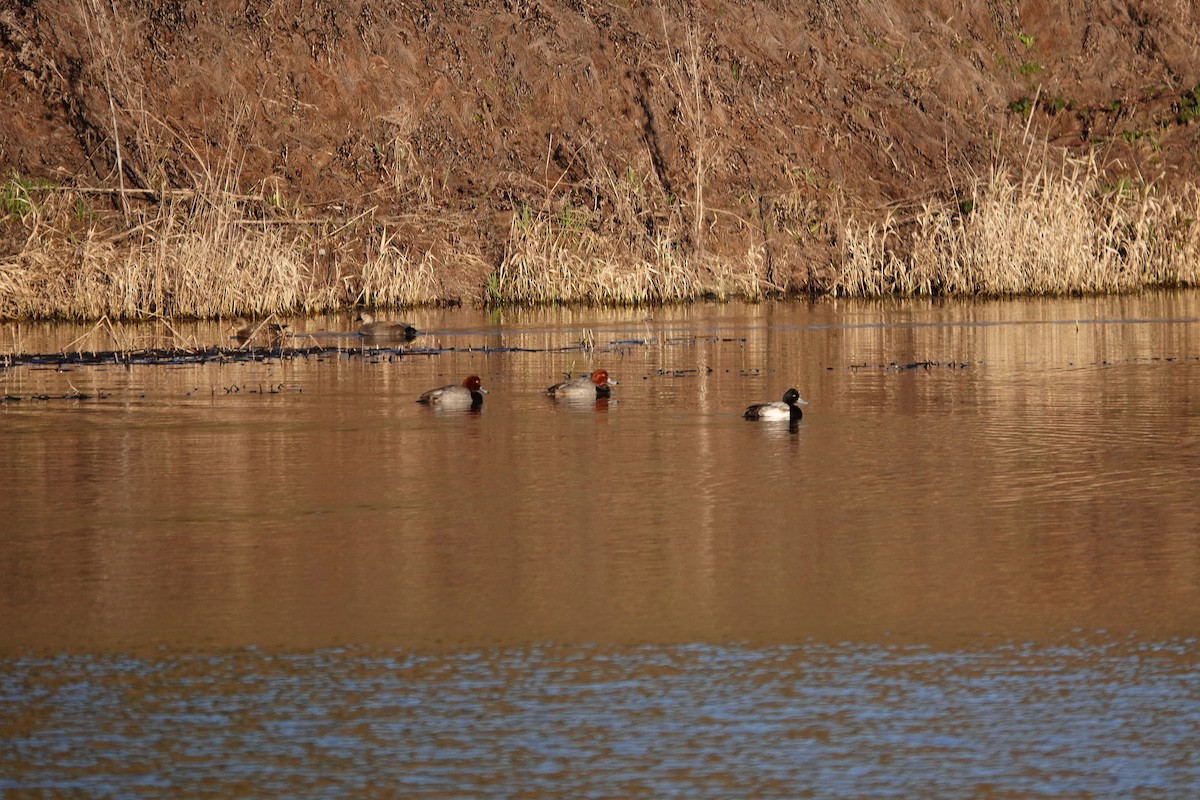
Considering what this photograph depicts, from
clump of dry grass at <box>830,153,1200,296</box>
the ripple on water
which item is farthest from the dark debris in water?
the ripple on water

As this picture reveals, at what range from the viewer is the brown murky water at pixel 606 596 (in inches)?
253

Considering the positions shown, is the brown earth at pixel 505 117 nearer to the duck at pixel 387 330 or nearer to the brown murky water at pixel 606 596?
the duck at pixel 387 330

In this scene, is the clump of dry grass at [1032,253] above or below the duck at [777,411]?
above

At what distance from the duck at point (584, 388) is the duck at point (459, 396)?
32.4 inches

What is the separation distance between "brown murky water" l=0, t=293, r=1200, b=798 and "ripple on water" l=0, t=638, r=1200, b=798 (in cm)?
2

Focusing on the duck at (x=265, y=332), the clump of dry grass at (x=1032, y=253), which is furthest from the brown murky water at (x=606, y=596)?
the clump of dry grass at (x=1032, y=253)

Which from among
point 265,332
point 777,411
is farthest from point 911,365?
point 265,332

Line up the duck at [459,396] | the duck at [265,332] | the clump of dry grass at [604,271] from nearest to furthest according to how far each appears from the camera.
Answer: the duck at [459,396] → the duck at [265,332] → the clump of dry grass at [604,271]

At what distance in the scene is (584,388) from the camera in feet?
58.5

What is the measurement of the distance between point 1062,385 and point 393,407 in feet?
21.0

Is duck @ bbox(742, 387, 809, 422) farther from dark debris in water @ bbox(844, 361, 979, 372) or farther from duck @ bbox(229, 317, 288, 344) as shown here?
duck @ bbox(229, 317, 288, 344)

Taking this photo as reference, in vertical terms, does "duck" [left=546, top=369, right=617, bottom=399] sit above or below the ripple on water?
above

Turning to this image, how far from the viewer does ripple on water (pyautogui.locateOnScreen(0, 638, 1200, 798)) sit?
20.2ft

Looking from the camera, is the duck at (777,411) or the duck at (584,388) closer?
the duck at (777,411)
